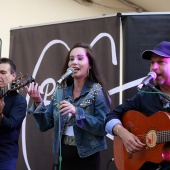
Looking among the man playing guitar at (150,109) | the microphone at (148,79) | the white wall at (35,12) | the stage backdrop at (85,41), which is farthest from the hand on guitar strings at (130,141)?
the white wall at (35,12)

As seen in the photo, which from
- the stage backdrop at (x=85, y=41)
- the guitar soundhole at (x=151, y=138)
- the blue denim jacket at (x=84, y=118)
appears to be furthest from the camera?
the stage backdrop at (x=85, y=41)

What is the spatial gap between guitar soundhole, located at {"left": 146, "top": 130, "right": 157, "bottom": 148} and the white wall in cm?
289

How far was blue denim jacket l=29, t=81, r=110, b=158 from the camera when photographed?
2092 mm

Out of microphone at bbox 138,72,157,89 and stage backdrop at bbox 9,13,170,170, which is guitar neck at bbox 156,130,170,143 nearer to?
microphone at bbox 138,72,157,89

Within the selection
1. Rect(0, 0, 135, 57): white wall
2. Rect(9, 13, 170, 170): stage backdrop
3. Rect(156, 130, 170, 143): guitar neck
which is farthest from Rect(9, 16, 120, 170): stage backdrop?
Rect(156, 130, 170, 143): guitar neck

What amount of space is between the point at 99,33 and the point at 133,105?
1342mm

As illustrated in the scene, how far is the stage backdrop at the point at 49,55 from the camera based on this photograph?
10.3ft

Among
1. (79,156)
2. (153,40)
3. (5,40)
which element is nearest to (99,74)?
(79,156)

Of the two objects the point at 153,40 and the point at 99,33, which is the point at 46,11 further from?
the point at 153,40

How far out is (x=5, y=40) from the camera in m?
4.25

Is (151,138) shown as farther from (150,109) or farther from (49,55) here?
(49,55)

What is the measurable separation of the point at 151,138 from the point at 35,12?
10.6ft

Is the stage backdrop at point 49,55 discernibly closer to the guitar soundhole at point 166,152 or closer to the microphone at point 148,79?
the microphone at point 148,79

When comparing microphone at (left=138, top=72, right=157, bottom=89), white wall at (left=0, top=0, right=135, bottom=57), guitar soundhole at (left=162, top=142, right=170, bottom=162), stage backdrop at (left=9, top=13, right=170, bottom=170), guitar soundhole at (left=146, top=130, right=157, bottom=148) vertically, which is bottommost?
guitar soundhole at (left=162, top=142, right=170, bottom=162)
